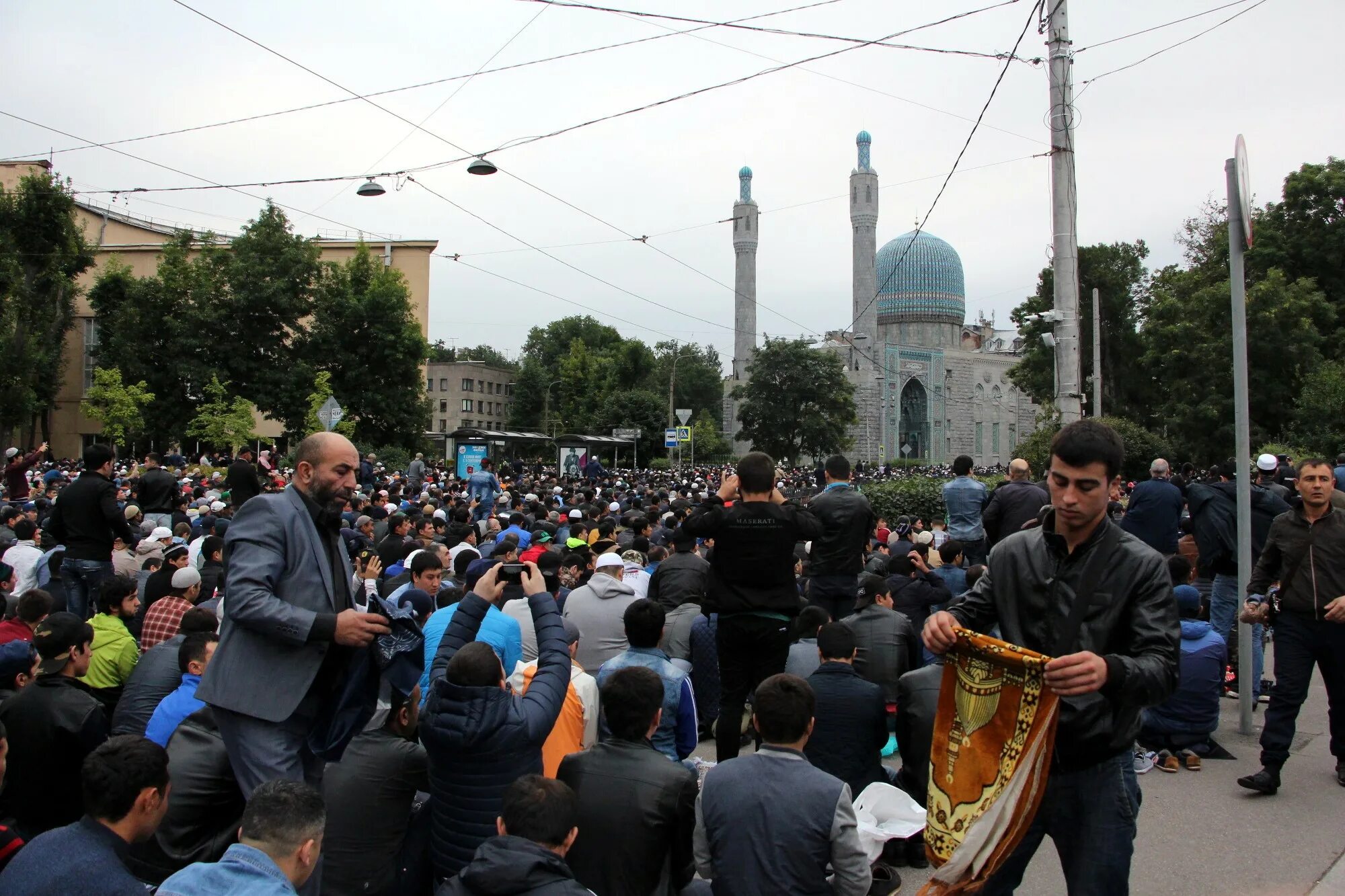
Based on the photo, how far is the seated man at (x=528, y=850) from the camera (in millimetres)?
2867

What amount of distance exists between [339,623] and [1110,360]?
42295 mm

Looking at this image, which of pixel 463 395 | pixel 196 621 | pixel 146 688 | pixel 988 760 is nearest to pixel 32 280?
pixel 196 621

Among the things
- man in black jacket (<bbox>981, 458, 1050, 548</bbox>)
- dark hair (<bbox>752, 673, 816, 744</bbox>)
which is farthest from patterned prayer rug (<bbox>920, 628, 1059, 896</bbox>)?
man in black jacket (<bbox>981, 458, 1050, 548</bbox>)

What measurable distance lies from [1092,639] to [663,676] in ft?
8.40

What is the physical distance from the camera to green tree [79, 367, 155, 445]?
3128 centimetres

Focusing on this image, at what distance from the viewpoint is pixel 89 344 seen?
44.9m

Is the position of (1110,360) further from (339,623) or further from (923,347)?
(339,623)

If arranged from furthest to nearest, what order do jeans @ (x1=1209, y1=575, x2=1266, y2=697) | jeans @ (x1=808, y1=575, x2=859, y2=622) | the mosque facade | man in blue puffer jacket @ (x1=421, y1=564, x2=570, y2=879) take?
the mosque facade
jeans @ (x1=1209, y1=575, x2=1266, y2=697)
jeans @ (x1=808, y1=575, x2=859, y2=622)
man in blue puffer jacket @ (x1=421, y1=564, x2=570, y2=879)

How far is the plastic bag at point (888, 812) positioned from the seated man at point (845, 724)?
14 cm

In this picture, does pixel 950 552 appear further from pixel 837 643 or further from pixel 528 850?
pixel 528 850

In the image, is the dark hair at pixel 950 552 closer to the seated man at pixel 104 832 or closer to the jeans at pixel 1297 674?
the jeans at pixel 1297 674

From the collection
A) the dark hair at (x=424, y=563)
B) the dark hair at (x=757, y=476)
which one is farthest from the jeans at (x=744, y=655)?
the dark hair at (x=424, y=563)

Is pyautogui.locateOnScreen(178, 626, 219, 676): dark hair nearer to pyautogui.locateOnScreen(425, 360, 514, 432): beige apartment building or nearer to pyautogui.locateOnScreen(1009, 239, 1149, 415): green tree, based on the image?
pyautogui.locateOnScreen(1009, 239, 1149, 415): green tree

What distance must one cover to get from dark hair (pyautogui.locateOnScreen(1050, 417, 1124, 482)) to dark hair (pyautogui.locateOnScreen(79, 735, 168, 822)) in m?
2.89
